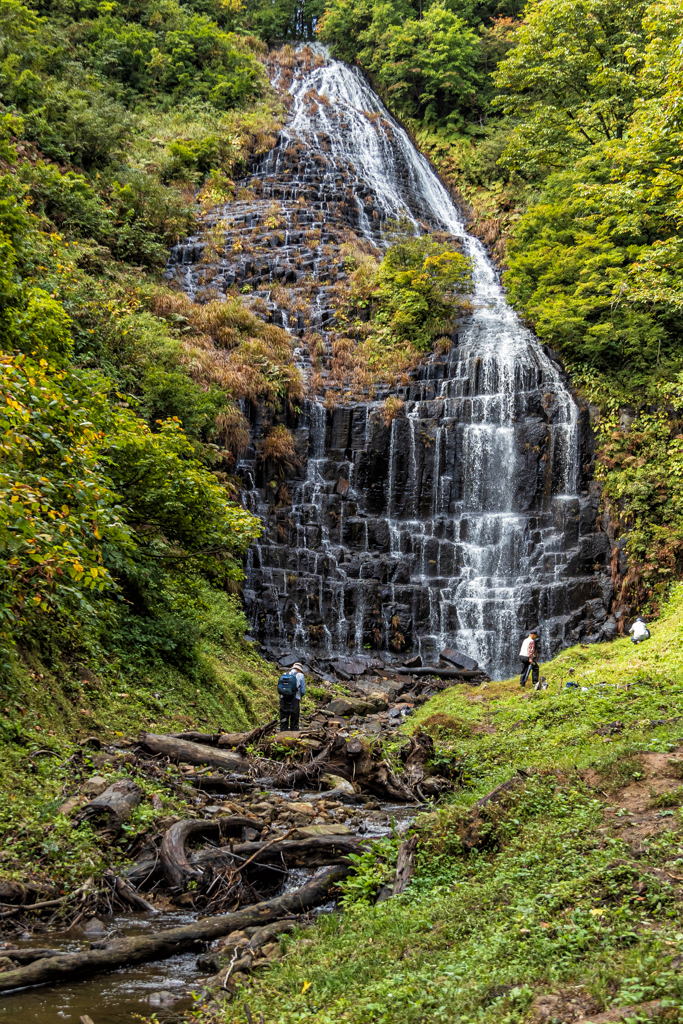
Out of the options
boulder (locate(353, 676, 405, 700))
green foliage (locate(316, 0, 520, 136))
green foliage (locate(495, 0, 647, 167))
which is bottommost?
boulder (locate(353, 676, 405, 700))

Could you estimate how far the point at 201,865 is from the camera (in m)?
7.01

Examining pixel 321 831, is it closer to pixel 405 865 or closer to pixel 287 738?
pixel 405 865

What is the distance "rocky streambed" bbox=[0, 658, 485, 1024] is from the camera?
5125 mm

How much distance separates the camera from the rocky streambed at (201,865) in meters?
5.12

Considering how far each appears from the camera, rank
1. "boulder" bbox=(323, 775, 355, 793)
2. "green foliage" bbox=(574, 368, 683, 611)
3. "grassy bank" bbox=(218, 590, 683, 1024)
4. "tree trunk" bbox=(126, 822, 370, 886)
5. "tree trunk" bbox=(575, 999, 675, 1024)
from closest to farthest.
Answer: "tree trunk" bbox=(575, 999, 675, 1024) → "grassy bank" bbox=(218, 590, 683, 1024) → "tree trunk" bbox=(126, 822, 370, 886) → "boulder" bbox=(323, 775, 355, 793) → "green foliage" bbox=(574, 368, 683, 611)

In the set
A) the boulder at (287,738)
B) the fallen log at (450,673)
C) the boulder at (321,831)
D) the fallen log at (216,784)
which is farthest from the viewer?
the fallen log at (450,673)

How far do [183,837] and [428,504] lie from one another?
60.9ft

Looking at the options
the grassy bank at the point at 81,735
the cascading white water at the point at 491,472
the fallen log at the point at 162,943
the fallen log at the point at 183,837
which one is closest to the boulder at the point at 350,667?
the cascading white water at the point at 491,472

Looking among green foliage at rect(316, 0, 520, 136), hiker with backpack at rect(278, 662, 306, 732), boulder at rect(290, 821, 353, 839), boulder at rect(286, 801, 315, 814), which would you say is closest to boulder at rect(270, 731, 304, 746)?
hiker with backpack at rect(278, 662, 306, 732)

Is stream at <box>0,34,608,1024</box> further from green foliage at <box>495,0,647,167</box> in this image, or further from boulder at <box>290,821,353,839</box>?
boulder at <box>290,821,353,839</box>

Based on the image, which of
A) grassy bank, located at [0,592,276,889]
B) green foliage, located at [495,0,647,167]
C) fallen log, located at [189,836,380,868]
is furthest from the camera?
green foliage, located at [495,0,647,167]

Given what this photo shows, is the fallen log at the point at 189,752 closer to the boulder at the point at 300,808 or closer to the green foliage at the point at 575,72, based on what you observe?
the boulder at the point at 300,808

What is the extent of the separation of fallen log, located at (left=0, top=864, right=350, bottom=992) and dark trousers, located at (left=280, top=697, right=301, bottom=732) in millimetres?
5279

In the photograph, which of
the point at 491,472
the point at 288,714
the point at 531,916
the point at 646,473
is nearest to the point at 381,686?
the point at 288,714
